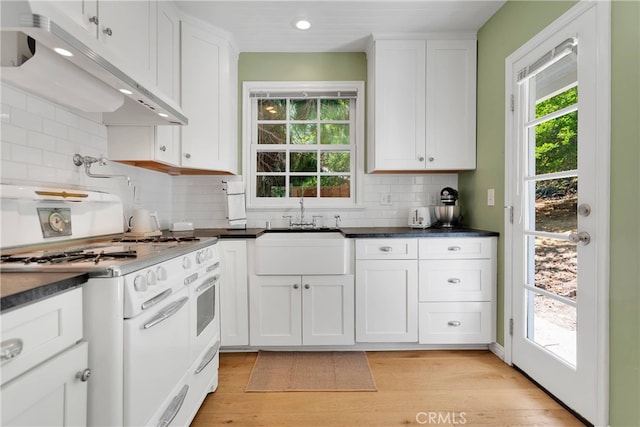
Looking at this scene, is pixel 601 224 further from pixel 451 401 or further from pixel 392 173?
pixel 392 173

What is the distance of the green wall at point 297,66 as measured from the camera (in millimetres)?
3025

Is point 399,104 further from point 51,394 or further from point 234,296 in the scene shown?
point 51,394

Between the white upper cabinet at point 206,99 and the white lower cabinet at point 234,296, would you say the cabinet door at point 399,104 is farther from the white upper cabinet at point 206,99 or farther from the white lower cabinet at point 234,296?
the white lower cabinet at point 234,296

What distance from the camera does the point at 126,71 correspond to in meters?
1.38

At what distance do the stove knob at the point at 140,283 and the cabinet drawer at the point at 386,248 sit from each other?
157 cm

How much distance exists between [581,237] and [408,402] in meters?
1.28

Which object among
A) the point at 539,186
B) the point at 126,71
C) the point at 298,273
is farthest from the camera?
the point at 298,273

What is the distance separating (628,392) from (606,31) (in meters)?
1.64

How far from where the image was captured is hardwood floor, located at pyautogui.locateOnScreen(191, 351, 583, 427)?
5.57 feet

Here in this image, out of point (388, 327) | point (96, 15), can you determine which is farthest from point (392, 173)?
point (96, 15)

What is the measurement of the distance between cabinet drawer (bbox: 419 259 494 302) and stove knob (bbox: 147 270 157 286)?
185 centimetres

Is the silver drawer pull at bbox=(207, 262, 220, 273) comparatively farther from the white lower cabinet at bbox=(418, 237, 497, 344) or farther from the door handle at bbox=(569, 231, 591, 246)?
the door handle at bbox=(569, 231, 591, 246)

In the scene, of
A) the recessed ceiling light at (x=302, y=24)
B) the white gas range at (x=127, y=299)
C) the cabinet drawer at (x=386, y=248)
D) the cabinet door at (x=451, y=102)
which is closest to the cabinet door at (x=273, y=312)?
the white gas range at (x=127, y=299)

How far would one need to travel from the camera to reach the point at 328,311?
2.42 meters
